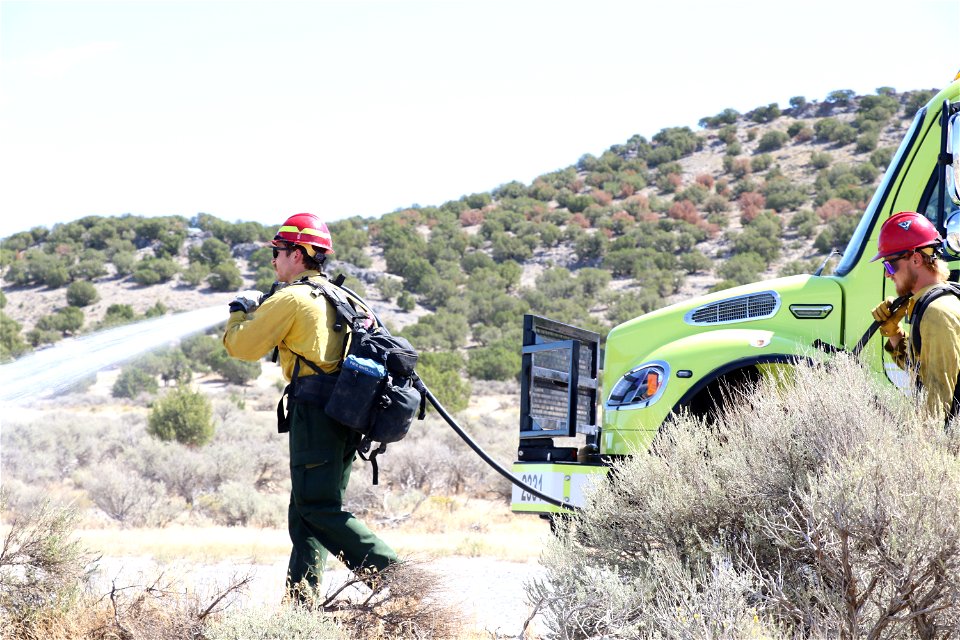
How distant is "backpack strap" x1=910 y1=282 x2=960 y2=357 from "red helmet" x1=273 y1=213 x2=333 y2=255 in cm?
299

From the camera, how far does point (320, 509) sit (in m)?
4.98

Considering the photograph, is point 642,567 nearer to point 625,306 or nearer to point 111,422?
point 111,422

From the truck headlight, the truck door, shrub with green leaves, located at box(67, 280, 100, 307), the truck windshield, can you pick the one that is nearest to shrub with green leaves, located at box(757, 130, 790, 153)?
shrub with green leaves, located at box(67, 280, 100, 307)

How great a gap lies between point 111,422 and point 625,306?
837 inches

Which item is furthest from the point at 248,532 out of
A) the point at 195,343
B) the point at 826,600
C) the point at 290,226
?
the point at 195,343

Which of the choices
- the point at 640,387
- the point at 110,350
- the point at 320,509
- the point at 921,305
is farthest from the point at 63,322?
the point at 921,305

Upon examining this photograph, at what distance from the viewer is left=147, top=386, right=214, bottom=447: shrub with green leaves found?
59.2 feet

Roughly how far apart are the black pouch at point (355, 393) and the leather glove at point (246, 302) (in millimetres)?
644

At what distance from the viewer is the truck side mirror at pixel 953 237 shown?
5.51 metres

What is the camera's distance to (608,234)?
161 ft

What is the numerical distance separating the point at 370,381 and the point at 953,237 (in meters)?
3.40

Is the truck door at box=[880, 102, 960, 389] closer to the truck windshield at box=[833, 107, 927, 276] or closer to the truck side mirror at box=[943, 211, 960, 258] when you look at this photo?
the truck side mirror at box=[943, 211, 960, 258]

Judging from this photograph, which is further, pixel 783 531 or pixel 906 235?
pixel 906 235

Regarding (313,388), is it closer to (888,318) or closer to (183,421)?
(888,318)
